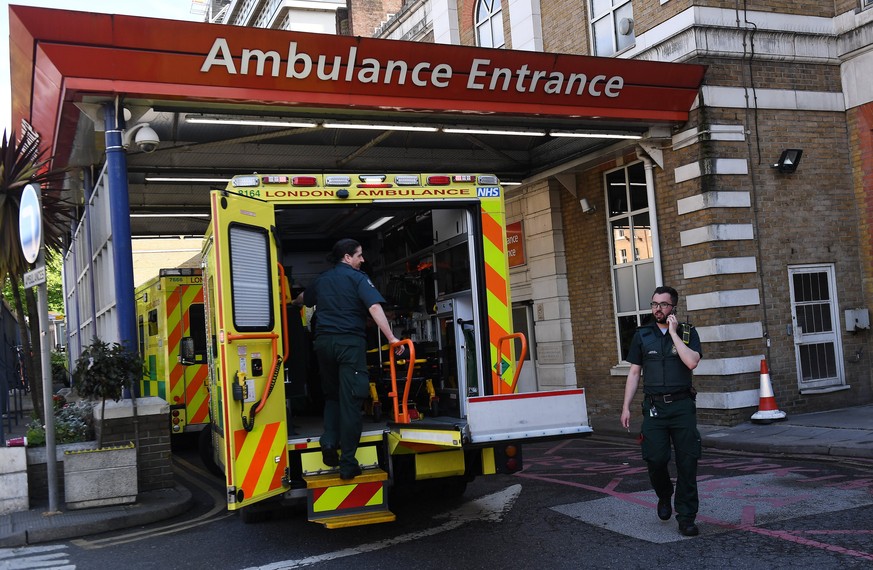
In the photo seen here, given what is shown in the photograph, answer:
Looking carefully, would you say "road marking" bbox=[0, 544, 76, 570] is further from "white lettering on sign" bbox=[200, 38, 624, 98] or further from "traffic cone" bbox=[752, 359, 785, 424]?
"traffic cone" bbox=[752, 359, 785, 424]

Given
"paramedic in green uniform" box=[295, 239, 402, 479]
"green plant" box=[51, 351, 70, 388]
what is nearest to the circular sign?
"paramedic in green uniform" box=[295, 239, 402, 479]

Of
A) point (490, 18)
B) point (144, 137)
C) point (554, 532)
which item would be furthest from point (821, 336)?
point (144, 137)

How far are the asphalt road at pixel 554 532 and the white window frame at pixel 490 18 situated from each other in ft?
38.2

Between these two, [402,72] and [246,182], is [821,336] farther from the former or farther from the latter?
[246,182]

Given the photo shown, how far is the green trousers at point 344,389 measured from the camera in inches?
257

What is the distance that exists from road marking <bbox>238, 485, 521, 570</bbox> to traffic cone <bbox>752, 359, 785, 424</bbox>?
4878 millimetres

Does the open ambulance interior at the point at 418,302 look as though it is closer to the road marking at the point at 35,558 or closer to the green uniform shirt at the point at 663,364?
the green uniform shirt at the point at 663,364

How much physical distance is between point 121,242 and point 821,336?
33.2 feet

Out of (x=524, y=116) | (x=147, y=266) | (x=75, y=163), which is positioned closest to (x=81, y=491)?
(x=75, y=163)

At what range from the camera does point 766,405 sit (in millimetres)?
11828

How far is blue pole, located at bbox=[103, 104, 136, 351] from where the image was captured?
9.39 meters

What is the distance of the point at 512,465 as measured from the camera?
696cm

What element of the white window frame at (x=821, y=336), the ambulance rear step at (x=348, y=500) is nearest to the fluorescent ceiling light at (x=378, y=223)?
the ambulance rear step at (x=348, y=500)

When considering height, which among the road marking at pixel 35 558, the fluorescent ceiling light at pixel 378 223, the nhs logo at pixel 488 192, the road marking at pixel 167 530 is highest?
the fluorescent ceiling light at pixel 378 223
